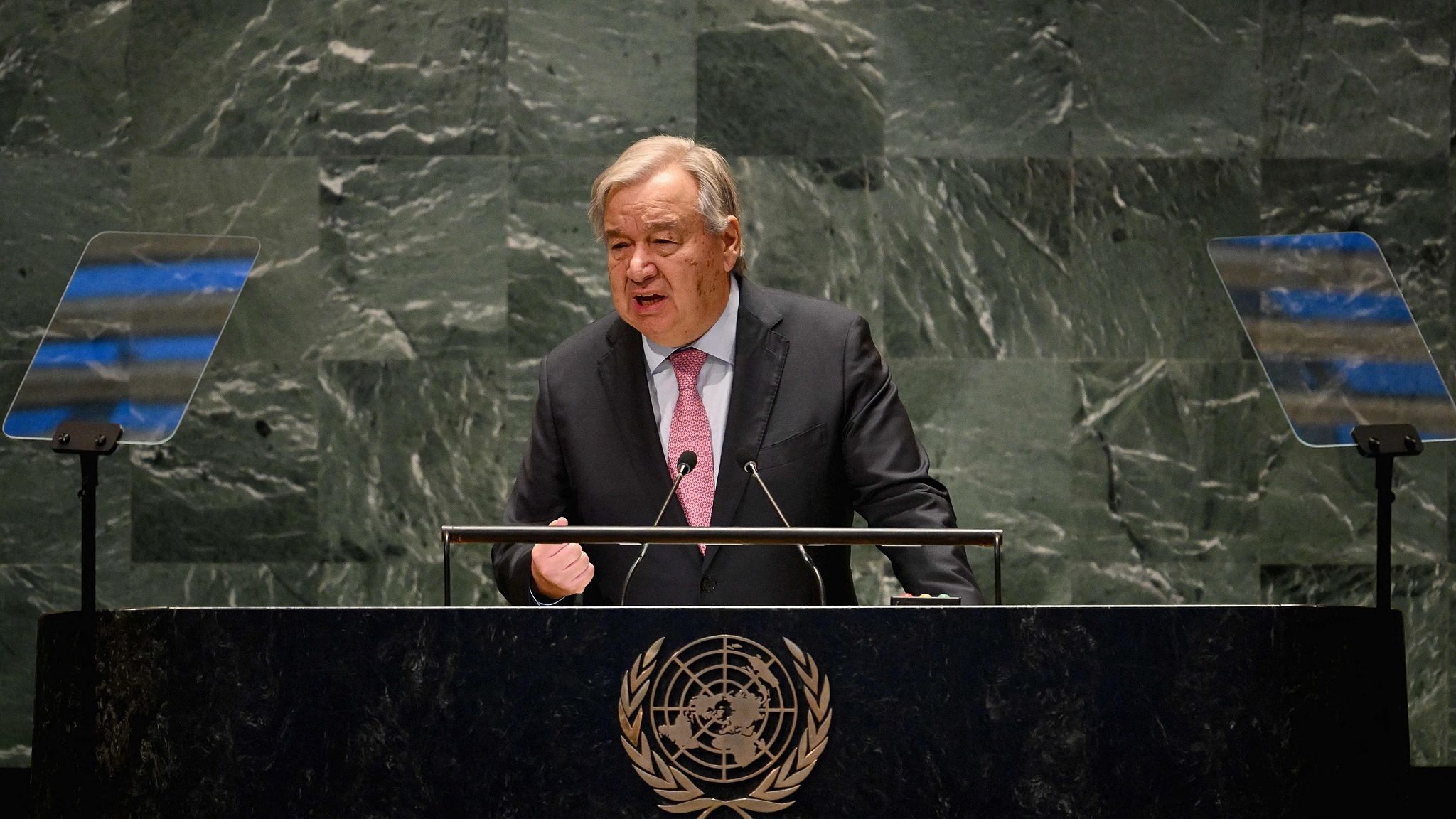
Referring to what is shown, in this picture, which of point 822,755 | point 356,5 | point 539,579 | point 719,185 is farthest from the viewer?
point 356,5

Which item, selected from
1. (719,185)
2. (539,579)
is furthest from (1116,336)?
(539,579)

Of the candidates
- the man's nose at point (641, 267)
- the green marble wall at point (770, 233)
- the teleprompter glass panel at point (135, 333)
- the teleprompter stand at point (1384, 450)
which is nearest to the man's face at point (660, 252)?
the man's nose at point (641, 267)

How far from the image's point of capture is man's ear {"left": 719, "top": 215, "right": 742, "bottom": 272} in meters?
2.86

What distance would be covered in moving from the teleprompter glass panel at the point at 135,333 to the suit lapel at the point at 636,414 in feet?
2.48

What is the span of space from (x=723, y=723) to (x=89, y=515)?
1.14m

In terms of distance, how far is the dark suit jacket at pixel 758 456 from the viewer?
2.69 meters

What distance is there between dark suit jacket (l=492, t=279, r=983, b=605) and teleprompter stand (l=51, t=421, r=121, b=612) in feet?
2.27

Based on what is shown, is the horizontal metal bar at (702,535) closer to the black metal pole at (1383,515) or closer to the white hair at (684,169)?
the black metal pole at (1383,515)

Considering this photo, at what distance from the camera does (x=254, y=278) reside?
165 inches

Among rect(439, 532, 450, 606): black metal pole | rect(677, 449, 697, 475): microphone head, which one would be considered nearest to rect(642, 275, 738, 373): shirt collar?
rect(677, 449, 697, 475): microphone head

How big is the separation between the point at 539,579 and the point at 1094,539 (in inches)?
95.4

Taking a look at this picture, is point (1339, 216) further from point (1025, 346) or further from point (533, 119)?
point (533, 119)

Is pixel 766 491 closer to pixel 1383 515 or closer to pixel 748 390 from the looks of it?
pixel 748 390

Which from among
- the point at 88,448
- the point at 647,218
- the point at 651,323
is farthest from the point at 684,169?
the point at 88,448
